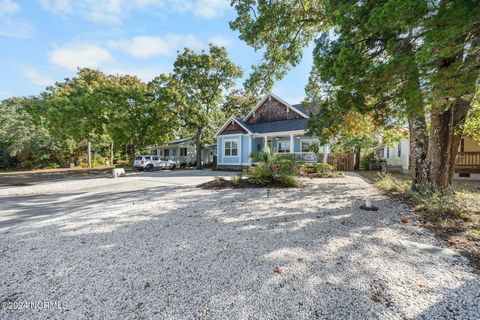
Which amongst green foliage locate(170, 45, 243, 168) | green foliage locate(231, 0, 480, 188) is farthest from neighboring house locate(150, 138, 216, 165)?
green foliage locate(231, 0, 480, 188)

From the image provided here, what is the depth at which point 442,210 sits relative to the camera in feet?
16.4

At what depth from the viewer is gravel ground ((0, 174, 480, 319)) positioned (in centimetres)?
206

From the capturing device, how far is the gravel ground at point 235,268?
2059mm

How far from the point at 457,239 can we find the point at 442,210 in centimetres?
170

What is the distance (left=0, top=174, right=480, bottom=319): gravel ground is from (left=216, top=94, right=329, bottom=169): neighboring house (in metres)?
13.2

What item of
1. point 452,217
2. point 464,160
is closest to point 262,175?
point 452,217

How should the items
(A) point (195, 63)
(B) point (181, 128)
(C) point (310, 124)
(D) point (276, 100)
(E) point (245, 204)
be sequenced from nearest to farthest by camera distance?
(E) point (245, 204)
(C) point (310, 124)
(D) point (276, 100)
(A) point (195, 63)
(B) point (181, 128)

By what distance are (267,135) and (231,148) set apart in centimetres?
386

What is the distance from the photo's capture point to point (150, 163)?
22.2 m

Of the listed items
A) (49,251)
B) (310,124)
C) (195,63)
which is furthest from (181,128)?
(49,251)

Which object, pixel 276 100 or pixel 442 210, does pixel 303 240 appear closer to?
pixel 442 210

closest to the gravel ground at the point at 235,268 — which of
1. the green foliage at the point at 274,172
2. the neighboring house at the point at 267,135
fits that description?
the green foliage at the point at 274,172

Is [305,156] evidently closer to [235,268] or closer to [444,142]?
[444,142]

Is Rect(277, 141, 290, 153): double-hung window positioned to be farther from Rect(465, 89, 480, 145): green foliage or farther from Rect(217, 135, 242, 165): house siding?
Rect(465, 89, 480, 145): green foliage
